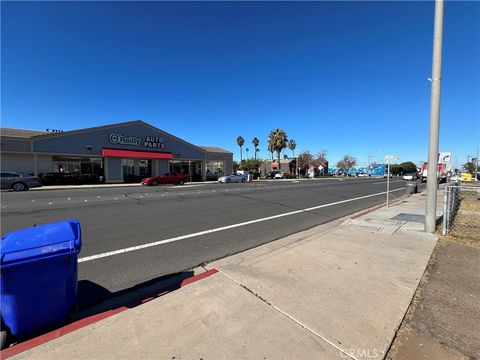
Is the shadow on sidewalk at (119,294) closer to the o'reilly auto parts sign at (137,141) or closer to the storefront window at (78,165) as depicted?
the storefront window at (78,165)

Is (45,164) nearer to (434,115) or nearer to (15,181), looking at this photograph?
(15,181)

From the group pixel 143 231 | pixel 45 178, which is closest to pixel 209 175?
pixel 45 178

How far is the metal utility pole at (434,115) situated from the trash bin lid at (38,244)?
8.01 meters

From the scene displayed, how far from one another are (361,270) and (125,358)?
11.9 ft

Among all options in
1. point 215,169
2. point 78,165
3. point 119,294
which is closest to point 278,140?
point 215,169

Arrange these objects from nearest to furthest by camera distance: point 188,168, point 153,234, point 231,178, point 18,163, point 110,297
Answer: point 110,297
point 153,234
point 18,163
point 231,178
point 188,168

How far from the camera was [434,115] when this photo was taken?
279 inches

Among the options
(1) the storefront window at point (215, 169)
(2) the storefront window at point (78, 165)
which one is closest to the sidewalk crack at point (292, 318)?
(2) the storefront window at point (78, 165)

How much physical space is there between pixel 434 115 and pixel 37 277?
871 centimetres

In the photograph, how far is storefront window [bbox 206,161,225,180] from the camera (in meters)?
45.2

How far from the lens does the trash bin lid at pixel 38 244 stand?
8.18ft

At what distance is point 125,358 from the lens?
93.5 inches
